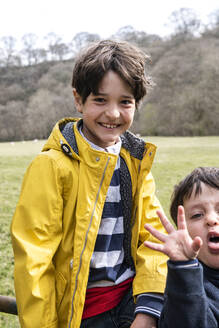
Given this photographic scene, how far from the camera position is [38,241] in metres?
1.49

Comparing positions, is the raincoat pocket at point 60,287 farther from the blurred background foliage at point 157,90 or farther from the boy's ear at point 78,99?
the blurred background foliage at point 157,90

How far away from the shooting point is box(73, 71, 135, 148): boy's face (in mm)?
1647

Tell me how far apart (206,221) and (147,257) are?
0.42m

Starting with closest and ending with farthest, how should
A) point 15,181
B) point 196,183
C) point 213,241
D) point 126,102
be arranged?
point 213,241
point 196,183
point 126,102
point 15,181

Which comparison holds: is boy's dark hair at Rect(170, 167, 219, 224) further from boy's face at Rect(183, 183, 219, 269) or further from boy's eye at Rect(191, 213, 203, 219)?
boy's eye at Rect(191, 213, 203, 219)

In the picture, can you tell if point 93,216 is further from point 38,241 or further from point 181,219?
point 181,219

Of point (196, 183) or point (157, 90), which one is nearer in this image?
point (196, 183)

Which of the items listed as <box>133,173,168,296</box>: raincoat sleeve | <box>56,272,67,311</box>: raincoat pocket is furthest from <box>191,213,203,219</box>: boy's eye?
<box>56,272,67,311</box>: raincoat pocket

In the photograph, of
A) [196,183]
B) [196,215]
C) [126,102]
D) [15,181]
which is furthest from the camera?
[15,181]

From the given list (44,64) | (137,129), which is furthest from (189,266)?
(44,64)

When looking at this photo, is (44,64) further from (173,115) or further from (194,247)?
(194,247)

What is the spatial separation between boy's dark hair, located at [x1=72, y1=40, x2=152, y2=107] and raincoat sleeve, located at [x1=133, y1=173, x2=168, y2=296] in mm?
520

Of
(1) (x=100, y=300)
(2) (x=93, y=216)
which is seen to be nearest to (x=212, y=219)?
(2) (x=93, y=216)

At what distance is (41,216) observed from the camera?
4.92 feet
